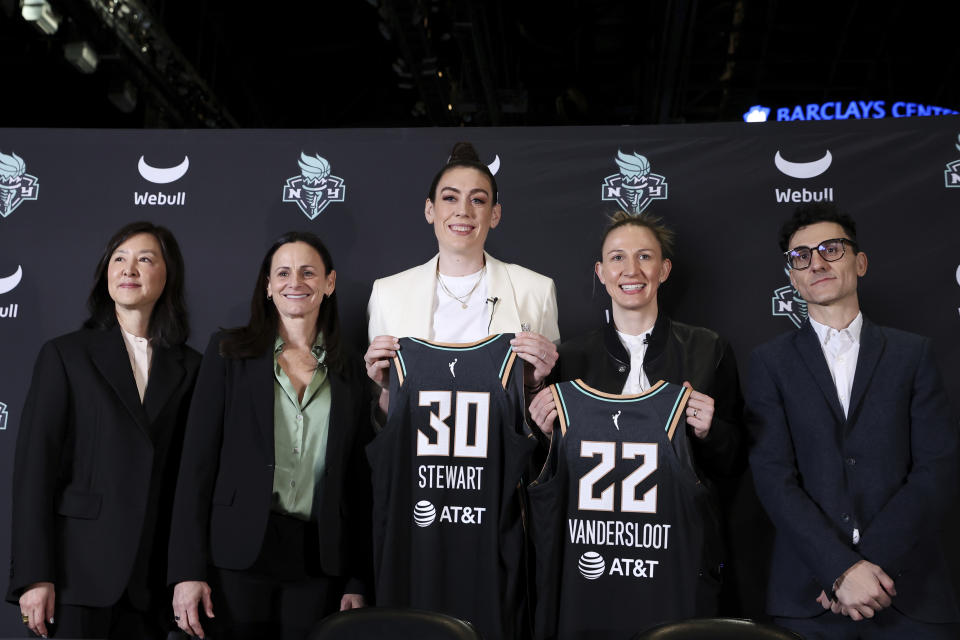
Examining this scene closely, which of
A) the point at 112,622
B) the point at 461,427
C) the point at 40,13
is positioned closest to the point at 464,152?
the point at 461,427

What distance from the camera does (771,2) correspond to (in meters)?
6.40

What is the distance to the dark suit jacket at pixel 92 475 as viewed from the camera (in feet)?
9.73

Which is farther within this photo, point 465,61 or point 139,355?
point 465,61

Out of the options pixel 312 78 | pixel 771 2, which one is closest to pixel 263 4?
pixel 312 78

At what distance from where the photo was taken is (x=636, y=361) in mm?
3297

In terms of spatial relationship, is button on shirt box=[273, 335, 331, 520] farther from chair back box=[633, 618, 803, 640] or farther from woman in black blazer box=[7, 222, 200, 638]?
Answer: chair back box=[633, 618, 803, 640]

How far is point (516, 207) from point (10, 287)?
2.46 m

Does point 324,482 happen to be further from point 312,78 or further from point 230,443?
point 312,78

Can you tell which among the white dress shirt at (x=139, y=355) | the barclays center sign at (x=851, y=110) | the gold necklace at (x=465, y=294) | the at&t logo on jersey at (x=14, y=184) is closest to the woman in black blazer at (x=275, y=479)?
the white dress shirt at (x=139, y=355)

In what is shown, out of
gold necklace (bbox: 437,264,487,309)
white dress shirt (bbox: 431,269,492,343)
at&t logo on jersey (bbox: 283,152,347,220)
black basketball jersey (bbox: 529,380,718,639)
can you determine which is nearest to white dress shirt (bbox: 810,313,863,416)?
black basketball jersey (bbox: 529,380,718,639)

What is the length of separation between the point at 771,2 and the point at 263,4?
16.7 feet

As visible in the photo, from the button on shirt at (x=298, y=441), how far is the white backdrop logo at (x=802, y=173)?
2295 mm

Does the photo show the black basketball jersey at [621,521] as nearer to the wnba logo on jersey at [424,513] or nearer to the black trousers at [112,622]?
the wnba logo on jersey at [424,513]

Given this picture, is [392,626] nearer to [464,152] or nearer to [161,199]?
[464,152]
